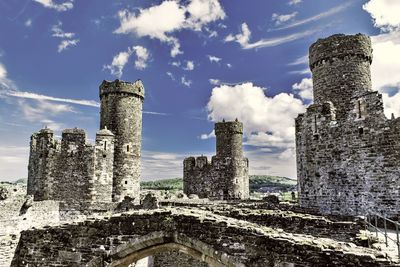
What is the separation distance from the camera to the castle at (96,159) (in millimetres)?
24641

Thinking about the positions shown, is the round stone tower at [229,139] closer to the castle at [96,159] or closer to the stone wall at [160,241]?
the castle at [96,159]

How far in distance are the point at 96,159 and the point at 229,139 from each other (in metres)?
14.3

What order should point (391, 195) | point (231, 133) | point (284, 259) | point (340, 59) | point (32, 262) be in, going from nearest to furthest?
point (284, 259) → point (32, 262) → point (391, 195) → point (340, 59) → point (231, 133)

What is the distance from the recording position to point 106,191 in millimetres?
25844

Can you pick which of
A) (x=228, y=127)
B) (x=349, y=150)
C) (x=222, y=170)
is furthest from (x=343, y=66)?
(x=222, y=170)

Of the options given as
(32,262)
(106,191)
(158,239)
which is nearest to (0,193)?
(106,191)

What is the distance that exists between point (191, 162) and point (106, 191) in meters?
11.1

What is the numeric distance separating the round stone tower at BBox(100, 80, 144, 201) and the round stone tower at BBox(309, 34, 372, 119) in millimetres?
15394

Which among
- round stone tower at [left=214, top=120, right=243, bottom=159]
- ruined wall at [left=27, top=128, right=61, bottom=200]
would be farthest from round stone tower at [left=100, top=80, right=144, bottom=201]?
round stone tower at [left=214, top=120, right=243, bottom=159]

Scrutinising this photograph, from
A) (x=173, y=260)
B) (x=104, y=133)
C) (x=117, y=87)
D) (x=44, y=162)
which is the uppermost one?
(x=117, y=87)

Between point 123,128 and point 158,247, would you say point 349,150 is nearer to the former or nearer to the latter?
point 158,247

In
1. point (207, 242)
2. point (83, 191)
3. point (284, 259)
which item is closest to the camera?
point (284, 259)

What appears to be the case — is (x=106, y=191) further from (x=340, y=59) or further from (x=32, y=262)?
(x=340, y=59)

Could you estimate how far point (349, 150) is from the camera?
15555 mm
